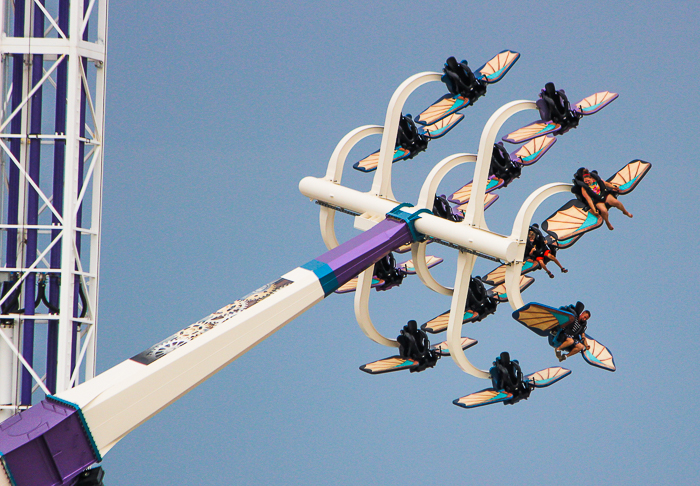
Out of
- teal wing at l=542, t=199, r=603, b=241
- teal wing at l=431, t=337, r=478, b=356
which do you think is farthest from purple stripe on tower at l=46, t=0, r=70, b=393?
teal wing at l=542, t=199, r=603, b=241

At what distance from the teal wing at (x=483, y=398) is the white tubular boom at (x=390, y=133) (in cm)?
285

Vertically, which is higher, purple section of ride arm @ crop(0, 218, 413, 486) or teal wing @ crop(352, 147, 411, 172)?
teal wing @ crop(352, 147, 411, 172)

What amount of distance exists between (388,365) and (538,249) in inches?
108

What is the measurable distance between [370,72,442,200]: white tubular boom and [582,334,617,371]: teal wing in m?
3.30

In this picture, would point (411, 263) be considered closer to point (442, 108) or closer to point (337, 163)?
point (337, 163)

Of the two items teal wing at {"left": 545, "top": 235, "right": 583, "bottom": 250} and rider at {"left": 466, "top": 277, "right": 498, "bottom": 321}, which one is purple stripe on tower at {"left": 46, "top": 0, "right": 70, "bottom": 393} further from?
teal wing at {"left": 545, "top": 235, "right": 583, "bottom": 250}

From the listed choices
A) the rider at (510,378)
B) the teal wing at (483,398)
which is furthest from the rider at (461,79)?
the teal wing at (483,398)

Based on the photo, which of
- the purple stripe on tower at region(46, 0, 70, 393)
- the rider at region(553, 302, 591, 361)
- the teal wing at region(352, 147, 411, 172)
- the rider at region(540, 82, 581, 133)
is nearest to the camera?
the rider at region(553, 302, 591, 361)

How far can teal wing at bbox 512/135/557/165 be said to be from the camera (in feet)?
51.3

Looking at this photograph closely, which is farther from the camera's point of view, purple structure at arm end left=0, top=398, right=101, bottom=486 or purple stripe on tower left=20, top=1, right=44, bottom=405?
purple stripe on tower left=20, top=1, right=44, bottom=405

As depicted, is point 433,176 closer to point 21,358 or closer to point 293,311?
point 293,311

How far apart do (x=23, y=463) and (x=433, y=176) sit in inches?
248

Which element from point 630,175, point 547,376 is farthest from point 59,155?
point 630,175

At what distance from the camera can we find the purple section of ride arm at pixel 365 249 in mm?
14508
